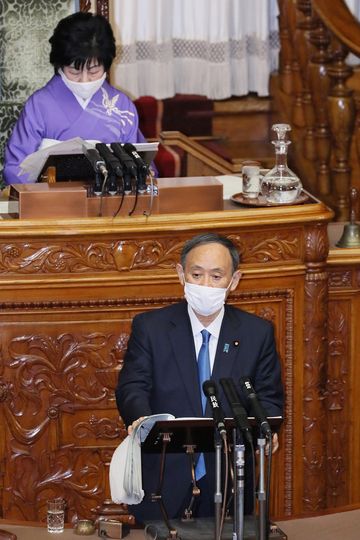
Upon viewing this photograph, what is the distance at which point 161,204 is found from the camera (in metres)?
5.34

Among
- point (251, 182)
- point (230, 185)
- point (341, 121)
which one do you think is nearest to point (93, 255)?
point (251, 182)

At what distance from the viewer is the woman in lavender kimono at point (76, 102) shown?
605 cm

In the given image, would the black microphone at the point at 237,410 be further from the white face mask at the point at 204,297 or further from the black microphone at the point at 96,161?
the black microphone at the point at 96,161

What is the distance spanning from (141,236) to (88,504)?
1.11 metres

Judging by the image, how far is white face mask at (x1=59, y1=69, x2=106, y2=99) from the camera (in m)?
6.21

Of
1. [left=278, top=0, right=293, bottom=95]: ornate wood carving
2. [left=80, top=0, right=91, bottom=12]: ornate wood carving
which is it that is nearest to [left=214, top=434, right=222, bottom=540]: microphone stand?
[left=80, top=0, right=91, bottom=12]: ornate wood carving

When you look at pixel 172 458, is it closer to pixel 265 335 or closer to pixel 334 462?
pixel 265 335

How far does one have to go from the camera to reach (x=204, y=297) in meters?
4.42

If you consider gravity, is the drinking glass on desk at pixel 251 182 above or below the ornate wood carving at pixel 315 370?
above

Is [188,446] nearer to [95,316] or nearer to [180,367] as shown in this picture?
[180,367]

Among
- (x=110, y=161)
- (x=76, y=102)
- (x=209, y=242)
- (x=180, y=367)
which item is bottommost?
(x=180, y=367)

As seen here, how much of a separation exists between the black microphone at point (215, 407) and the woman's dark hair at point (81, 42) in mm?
2584

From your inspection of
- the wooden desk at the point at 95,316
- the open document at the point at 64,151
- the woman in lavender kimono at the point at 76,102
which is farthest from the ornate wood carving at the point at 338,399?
the woman in lavender kimono at the point at 76,102

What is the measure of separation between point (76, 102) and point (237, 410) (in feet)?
9.82
